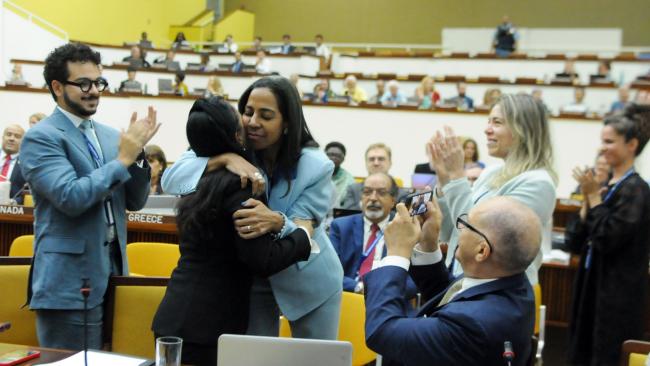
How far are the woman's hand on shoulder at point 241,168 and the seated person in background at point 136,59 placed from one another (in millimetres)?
11096

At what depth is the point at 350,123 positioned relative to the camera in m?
9.88

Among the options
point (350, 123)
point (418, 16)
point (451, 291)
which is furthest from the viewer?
point (418, 16)

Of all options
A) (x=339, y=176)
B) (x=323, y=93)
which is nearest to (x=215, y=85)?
(x=323, y=93)

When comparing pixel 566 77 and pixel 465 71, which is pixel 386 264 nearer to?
pixel 566 77

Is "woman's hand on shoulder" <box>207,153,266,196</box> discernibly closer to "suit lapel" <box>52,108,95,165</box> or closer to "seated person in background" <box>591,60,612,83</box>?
"suit lapel" <box>52,108,95,165</box>

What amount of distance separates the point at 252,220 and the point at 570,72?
34.9 feet

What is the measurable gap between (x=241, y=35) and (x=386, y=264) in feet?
61.9

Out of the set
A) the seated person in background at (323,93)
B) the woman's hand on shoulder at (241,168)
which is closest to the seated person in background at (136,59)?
the seated person in background at (323,93)

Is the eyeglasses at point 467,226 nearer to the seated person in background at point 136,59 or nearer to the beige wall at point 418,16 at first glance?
the seated person in background at point 136,59

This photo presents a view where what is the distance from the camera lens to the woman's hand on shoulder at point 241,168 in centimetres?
181

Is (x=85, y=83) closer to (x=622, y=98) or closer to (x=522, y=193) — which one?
(x=522, y=193)

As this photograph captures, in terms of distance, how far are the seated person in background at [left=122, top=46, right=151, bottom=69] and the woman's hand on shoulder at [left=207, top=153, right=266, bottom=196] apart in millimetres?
11096

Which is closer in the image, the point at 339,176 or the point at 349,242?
the point at 349,242

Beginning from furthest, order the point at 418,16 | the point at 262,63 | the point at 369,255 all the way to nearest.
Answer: the point at 418,16 < the point at 262,63 < the point at 369,255
